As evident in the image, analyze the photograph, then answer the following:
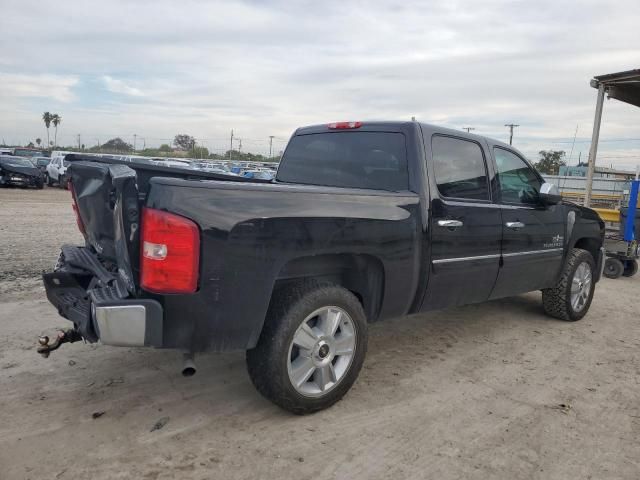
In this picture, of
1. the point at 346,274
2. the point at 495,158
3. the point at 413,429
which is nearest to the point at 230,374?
the point at 346,274

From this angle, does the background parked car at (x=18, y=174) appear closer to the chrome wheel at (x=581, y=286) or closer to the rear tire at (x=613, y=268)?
the rear tire at (x=613, y=268)

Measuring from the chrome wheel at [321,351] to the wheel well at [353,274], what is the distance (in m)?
0.27

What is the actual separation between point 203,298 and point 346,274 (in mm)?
1152

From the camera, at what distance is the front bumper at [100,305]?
102 inches

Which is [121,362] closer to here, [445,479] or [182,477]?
[182,477]

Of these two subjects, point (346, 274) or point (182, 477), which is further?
point (346, 274)

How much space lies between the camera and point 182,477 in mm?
2570

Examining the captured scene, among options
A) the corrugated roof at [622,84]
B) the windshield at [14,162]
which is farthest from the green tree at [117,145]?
the corrugated roof at [622,84]

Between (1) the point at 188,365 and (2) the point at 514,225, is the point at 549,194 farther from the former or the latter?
(1) the point at 188,365

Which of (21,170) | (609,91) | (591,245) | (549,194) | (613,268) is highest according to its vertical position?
(609,91)

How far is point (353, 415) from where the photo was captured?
3.28 metres

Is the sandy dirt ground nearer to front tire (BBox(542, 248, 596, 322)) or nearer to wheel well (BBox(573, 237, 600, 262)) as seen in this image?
front tire (BBox(542, 248, 596, 322))

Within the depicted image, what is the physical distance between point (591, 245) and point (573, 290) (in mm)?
705

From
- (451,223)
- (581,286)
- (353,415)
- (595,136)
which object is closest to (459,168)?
(451,223)
